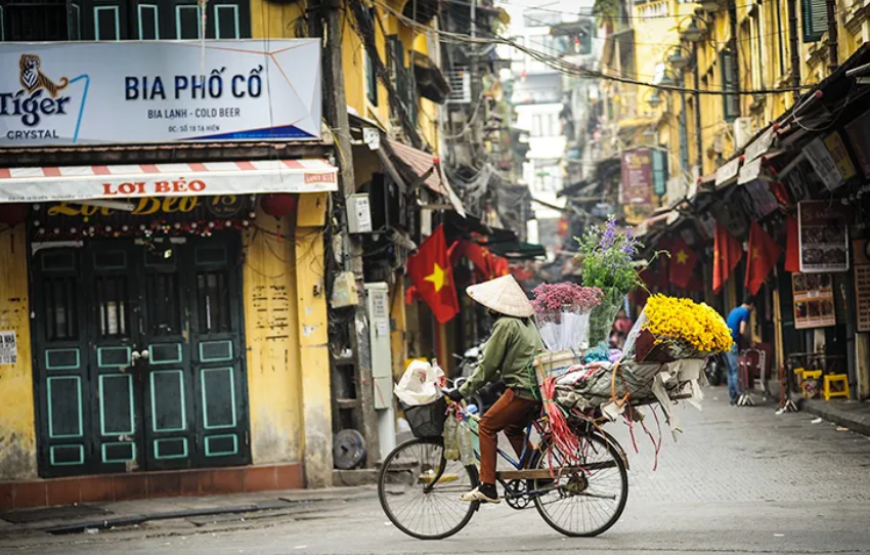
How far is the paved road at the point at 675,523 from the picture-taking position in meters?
8.55

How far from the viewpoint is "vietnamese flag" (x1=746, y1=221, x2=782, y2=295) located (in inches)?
867

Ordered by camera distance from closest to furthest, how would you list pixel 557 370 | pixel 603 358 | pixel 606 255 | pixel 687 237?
1. pixel 557 370
2. pixel 603 358
3. pixel 606 255
4. pixel 687 237

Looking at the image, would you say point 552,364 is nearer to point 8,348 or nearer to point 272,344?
point 272,344

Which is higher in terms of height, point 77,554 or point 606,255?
point 606,255

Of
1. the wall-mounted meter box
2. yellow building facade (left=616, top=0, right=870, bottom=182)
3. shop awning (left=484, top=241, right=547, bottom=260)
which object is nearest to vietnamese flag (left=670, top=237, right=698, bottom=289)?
yellow building facade (left=616, top=0, right=870, bottom=182)

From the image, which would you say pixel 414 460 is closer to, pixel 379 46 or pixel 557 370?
pixel 557 370

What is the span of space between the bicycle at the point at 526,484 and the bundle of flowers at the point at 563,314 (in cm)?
99

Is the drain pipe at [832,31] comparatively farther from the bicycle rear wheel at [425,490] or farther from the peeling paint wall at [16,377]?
the peeling paint wall at [16,377]

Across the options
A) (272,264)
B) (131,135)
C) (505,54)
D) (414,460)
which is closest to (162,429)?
(272,264)

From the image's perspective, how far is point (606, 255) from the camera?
11.0 meters

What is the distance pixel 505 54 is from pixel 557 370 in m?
61.8

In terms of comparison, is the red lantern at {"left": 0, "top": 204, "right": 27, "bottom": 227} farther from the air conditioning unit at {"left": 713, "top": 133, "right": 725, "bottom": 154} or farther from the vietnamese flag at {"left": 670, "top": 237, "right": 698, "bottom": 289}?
the vietnamese flag at {"left": 670, "top": 237, "right": 698, "bottom": 289}

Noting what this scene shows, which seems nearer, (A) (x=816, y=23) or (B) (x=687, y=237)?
(A) (x=816, y=23)

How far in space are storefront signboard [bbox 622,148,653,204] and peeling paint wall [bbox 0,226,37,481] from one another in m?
32.6
